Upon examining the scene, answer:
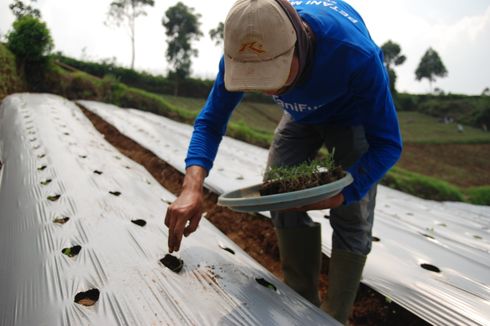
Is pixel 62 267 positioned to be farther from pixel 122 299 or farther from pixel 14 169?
pixel 14 169

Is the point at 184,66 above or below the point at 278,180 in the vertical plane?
above

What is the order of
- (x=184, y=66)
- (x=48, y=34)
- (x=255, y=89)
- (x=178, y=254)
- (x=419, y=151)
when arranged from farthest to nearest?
(x=184, y=66) < (x=419, y=151) < (x=48, y=34) < (x=178, y=254) < (x=255, y=89)

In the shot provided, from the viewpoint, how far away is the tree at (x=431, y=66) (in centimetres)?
4028

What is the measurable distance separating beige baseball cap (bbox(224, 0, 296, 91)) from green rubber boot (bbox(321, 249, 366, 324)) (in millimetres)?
796

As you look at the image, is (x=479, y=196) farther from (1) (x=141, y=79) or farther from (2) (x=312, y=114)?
(1) (x=141, y=79)

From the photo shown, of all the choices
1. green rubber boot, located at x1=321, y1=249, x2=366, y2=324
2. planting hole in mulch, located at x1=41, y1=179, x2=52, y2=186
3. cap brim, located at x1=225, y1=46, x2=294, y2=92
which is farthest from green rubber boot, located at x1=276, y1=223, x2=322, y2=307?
planting hole in mulch, located at x1=41, y1=179, x2=52, y2=186

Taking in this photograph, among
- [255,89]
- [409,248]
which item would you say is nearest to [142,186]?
[255,89]

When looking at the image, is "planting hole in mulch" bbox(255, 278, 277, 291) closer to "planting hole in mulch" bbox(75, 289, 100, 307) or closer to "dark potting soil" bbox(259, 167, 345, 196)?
"dark potting soil" bbox(259, 167, 345, 196)

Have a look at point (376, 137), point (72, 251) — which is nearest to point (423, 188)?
Result: point (376, 137)

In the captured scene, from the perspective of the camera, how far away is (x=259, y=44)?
0.96 meters

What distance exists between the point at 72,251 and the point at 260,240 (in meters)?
1.37

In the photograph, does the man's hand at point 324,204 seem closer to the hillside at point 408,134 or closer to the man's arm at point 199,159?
the man's arm at point 199,159

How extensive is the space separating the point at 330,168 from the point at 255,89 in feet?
1.43

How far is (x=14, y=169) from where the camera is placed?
8.02ft
